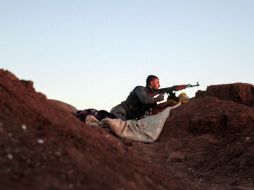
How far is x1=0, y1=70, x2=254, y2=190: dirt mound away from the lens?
164 inches

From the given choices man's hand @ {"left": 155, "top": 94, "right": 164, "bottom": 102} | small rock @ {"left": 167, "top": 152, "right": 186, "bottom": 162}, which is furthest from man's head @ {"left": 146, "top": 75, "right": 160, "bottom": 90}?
small rock @ {"left": 167, "top": 152, "right": 186, "bottom": 162}

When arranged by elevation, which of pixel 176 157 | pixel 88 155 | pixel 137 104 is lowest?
pixel 176 157

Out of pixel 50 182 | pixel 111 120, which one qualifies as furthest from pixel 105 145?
pixel 111 120

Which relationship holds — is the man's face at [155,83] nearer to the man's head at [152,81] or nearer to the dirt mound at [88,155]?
the man's head at [152,81]

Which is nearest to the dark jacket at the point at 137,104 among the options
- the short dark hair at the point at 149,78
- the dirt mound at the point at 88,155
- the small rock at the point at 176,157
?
the short dark hair at the point at 149,78

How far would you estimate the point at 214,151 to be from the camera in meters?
9.85

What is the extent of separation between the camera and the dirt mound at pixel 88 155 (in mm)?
4172

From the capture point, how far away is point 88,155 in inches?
193

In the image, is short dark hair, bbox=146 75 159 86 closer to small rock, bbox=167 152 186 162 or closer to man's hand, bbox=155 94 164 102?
man's hand, bbox=155 94 164 102

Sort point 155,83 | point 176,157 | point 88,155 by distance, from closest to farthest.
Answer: point 88,155 → point 176,157 → point 155,83

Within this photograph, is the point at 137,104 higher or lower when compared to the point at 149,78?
lower

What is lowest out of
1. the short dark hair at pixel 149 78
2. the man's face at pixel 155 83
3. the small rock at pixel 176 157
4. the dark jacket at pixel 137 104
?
the small rock at pixel 176 157

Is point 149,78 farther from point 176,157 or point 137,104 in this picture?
point 176,157

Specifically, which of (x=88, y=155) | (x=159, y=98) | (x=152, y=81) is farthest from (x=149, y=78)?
(x=88, y=155)
